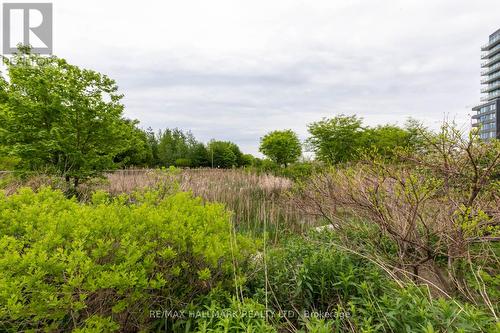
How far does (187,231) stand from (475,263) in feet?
9.56

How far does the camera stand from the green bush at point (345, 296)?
1.73 meters

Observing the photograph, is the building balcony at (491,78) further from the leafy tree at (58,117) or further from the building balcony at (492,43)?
the leafy tree at (58,117)

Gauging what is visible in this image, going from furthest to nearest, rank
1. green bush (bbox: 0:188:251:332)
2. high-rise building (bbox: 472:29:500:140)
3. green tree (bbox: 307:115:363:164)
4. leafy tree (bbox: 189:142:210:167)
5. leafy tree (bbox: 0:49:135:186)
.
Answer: high-rise building (bbox: 472:29:500:140) < leafy tree (bbox: 189:142:210:167) < green tree (bbox: 307:115:363:164) < leafy tree (bbox: 0:49:135:186) < green bush (bbox: 0:188:251:332)

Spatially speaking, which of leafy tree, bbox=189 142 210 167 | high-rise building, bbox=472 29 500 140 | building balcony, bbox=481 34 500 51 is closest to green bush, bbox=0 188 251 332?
leafy tree, bbox=189 142 210 167

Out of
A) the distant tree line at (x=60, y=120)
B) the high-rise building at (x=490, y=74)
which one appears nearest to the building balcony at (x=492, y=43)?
the high-rise building at (x=490, y=74)

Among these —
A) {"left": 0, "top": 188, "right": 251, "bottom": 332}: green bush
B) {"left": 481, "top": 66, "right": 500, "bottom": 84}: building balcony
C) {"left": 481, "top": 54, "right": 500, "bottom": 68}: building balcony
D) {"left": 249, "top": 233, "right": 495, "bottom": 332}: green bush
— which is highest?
{"left": 481, "top": 54, "right": 500, "bottom": 68}: building balcony

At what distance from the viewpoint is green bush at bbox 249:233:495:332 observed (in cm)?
173

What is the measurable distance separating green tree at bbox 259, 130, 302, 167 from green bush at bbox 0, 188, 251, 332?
21.0 meters

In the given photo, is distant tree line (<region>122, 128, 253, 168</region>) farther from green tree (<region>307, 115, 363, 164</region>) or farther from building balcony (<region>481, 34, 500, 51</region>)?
building balcony (<region>481, 34, 500, 51</region>)

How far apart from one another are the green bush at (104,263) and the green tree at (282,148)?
21.0m

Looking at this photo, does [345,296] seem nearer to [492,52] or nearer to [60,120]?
[60,120]

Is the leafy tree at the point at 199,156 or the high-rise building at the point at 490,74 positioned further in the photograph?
the high-rise building at the point at 490,74

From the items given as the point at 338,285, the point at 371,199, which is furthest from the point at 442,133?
the point at 338,285

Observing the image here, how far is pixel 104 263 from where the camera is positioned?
1.80m
